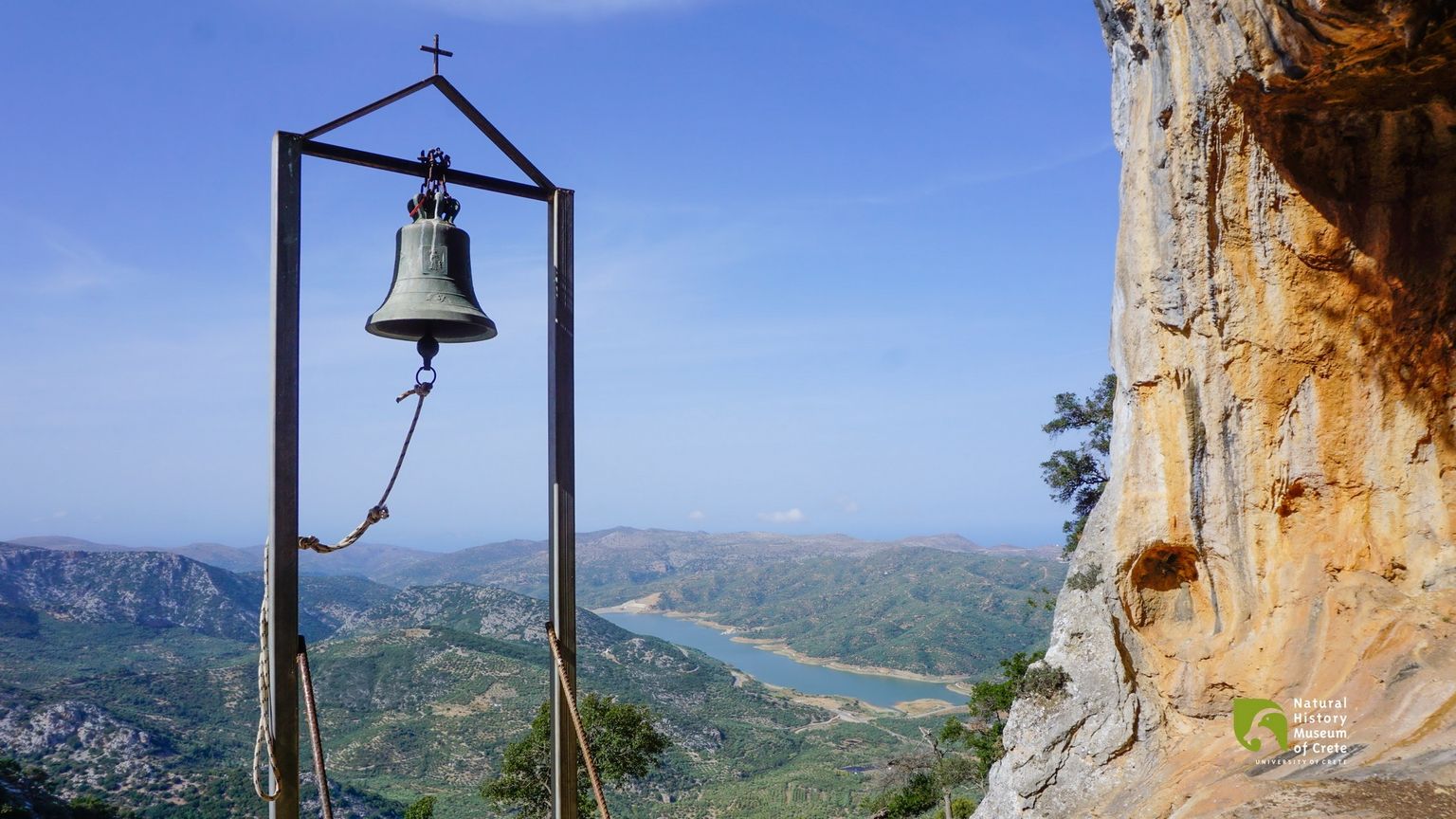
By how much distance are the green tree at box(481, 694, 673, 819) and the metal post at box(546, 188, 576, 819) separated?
1902 cm

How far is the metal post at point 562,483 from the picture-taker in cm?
382

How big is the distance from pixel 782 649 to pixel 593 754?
10000 cm

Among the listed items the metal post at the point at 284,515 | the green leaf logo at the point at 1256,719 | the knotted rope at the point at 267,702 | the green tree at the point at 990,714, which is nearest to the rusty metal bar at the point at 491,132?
the metal post at the point at 284,515

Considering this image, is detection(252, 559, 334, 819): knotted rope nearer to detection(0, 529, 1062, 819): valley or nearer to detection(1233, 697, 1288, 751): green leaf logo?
detection(1233, 697, 1288, 751): green leaf logo

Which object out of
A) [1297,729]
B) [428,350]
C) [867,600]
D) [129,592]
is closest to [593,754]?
[1297,729]

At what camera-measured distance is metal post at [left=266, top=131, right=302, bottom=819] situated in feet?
10.5

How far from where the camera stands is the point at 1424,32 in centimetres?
628

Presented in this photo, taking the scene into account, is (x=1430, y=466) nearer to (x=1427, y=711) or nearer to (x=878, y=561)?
(x=1427, y=711)

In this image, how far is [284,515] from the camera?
3.23 m

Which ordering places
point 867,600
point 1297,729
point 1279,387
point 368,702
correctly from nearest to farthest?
1. point 1297,729
2. point 1279,387
3. point 368,702
4. point 867,600

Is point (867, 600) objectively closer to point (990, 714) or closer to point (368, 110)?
point (990, 714)

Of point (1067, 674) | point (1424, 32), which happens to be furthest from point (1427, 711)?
point (1067, 674)

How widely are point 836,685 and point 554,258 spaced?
304 feet

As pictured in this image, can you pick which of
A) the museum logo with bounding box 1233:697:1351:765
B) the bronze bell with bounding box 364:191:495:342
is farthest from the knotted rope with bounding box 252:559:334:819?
the museum logo with bounding box 1233:697:1351:765
